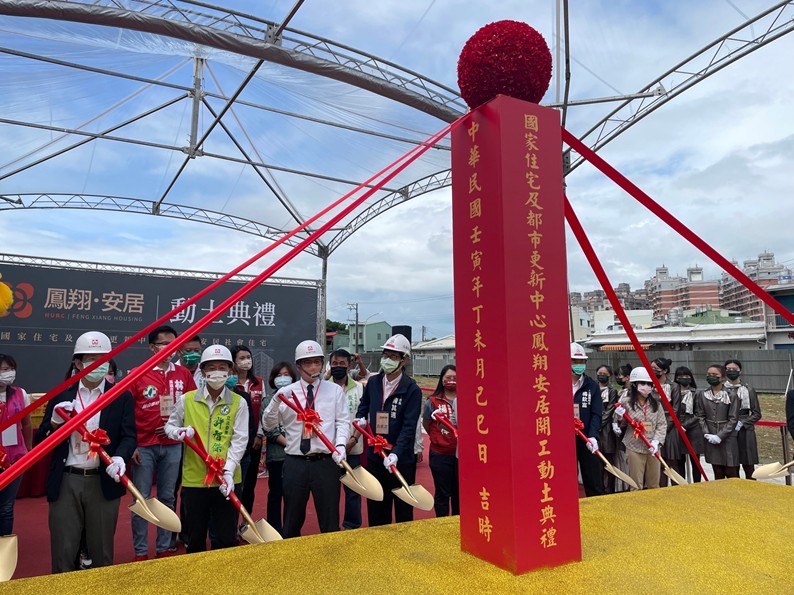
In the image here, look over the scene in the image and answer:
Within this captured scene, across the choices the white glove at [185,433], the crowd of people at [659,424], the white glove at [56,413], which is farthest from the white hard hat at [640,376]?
the white glove at [56,413]

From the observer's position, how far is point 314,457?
2846 mm

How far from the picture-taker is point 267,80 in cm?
600

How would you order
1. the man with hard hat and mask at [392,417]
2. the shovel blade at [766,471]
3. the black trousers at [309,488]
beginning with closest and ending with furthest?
1. the black trousers at [309,488]
2. the shovel blade at [766,471]
3. the man with hard hat and mask at [392,417]

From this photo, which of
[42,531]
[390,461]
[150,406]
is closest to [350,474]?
[390,461]

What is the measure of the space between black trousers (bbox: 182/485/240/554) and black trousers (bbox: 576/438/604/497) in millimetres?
2557

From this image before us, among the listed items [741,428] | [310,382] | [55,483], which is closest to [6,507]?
[55,483]

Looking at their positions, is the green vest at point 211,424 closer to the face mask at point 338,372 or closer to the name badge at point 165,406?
the name badge at point 165,406

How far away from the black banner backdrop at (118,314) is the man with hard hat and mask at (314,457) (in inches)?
151

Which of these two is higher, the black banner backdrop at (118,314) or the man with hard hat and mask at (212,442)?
the black banner backdrop at (118,314)

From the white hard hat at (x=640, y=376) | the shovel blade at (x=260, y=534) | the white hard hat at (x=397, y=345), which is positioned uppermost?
the white hard hat at (x=397, y=345)

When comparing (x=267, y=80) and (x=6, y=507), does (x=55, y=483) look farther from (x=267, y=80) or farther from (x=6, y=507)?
(x=267, y=80)

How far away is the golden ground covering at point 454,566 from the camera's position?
4.66ft

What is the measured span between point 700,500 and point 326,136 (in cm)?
621

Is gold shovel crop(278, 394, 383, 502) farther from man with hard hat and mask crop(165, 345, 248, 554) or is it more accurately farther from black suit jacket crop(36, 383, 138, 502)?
black suit jacket crop(36, 383, 138, 502)
